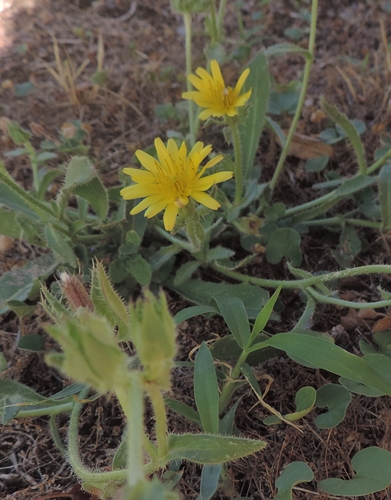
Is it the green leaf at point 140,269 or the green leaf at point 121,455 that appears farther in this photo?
the green leaf at point 140,269

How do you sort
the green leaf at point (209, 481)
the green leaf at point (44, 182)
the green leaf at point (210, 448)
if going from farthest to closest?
the green leaf at point (44, 182)
the green leaf at point (209, 481)
the green leaf at point (210, 448)

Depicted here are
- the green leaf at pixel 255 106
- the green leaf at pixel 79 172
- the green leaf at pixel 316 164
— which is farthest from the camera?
the green leaf at pixel 316 164

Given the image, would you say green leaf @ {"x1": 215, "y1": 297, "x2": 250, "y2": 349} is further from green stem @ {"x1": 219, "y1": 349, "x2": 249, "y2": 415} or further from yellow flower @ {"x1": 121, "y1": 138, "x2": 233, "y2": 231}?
yellow flower @ {"x1": 121, "y1": 138, "x2": 233, "y2": 231}

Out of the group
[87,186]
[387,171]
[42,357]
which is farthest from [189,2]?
[42,357]

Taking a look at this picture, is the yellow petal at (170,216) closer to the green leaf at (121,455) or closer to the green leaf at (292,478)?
the green leaf at (121,455)

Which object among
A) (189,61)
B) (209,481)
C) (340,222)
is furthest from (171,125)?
(209,481)

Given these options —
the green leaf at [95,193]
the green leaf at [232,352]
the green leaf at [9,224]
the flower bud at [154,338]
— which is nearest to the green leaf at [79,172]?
the green leaf at [95,193]

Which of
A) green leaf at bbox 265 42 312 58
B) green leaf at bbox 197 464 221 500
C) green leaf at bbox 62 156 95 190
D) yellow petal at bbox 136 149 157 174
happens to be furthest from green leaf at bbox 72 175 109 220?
green leaf at bbox 197 464 221 500
